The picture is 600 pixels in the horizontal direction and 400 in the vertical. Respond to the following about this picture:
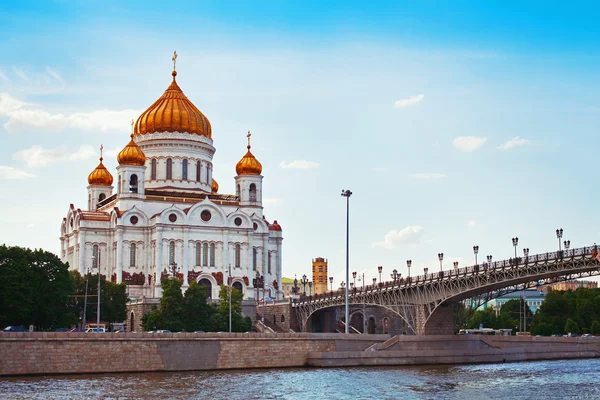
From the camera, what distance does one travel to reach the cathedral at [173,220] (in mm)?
98000

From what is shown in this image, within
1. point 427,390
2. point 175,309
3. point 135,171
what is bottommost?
point 427,390

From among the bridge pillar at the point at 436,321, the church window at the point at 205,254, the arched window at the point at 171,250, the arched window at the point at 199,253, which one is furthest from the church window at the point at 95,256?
the bridge pillar at the point at 436,321

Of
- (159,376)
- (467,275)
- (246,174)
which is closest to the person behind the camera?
(159,376)

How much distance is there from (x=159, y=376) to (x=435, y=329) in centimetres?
2830

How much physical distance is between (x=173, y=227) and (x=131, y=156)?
852 cm

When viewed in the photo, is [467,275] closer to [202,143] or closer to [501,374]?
[501,374]

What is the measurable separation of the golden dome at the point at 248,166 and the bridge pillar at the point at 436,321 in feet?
117

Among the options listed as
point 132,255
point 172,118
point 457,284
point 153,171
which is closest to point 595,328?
point 457,284

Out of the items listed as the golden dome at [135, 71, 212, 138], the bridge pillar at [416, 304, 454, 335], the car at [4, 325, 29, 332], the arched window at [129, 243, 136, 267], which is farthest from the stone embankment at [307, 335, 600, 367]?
the golden dome at [135, 71, 212, 138]

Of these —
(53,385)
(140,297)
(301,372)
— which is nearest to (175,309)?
(140,297)

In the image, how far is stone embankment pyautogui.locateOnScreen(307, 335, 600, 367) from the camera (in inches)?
2408

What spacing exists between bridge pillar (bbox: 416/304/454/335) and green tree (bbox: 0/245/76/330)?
87.4 feet

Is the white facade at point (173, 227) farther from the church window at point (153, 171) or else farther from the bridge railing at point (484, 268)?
the bridge railing at point (484, 268)

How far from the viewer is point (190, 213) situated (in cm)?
9919
